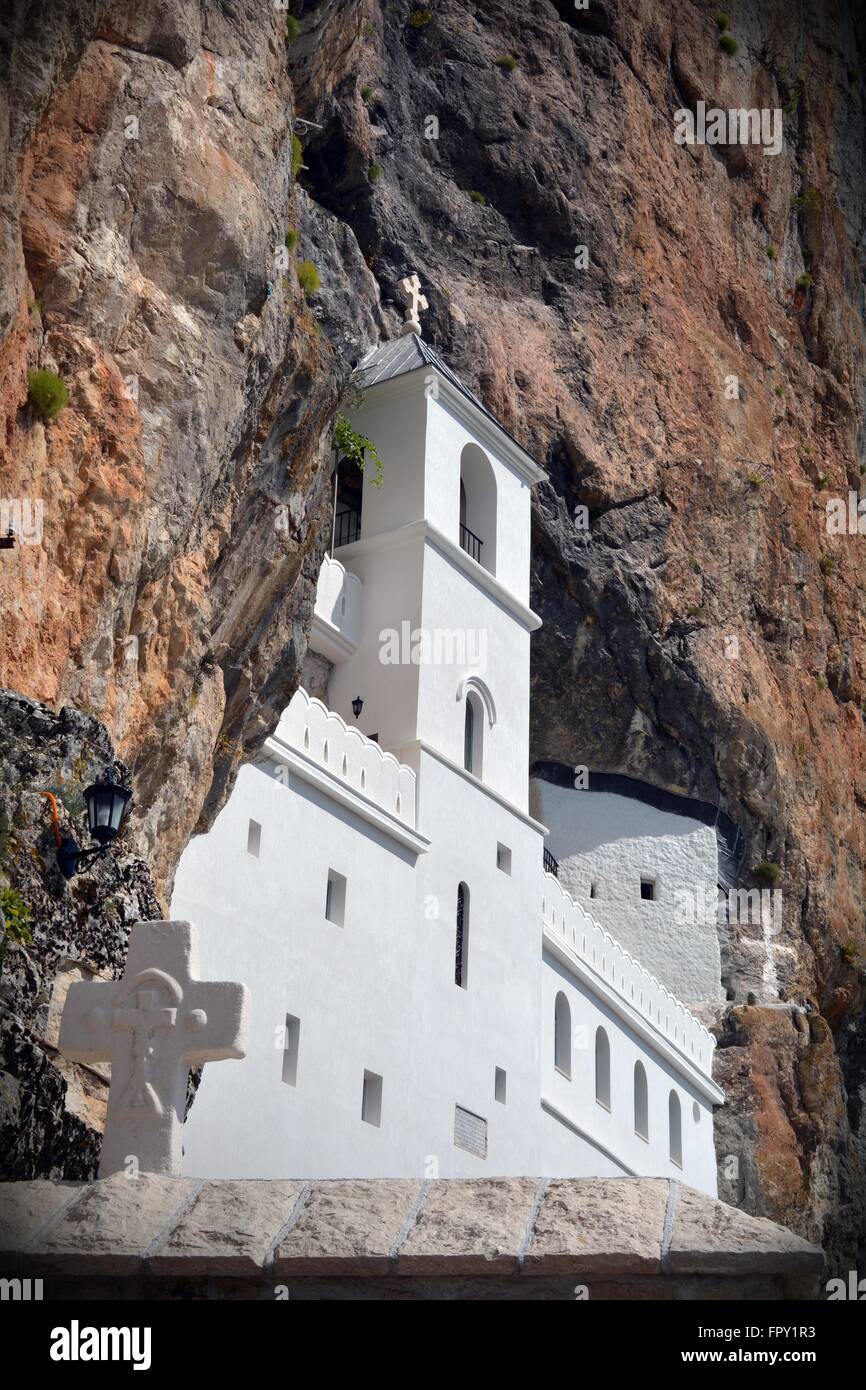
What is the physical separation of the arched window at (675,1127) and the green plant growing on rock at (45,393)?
21763mm

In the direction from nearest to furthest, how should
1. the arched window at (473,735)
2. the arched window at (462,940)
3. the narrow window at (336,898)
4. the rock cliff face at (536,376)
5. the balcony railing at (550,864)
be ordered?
the rock cliff face at (536,376)
the narrow window at (336,898)
the arched window at (462,940)
the arched window at (473,735)
the balcony railing at (550,864)

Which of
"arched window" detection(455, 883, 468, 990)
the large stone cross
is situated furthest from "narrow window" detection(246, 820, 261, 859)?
the large stone cross

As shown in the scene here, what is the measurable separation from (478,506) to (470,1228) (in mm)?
23311

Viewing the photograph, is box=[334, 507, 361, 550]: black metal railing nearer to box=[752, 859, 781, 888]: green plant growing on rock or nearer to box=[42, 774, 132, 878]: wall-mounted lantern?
box=[752, 859, 781, 888]: green plant growing on rock

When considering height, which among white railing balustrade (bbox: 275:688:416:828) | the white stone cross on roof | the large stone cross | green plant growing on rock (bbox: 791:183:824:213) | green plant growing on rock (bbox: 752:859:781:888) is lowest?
the large stone cross

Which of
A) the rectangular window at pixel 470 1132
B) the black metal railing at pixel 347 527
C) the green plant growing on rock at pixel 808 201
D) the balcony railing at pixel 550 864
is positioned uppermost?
the green plant growing on rock at pixel 808 201

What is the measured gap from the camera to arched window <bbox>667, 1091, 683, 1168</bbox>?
1302 inches

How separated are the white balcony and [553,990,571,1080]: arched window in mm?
6680

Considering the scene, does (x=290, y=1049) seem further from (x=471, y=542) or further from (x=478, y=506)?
(x=478, y=506)

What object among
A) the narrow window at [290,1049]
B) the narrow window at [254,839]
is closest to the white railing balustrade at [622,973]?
the narrow window at [290,1049]

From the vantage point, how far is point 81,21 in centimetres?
1496

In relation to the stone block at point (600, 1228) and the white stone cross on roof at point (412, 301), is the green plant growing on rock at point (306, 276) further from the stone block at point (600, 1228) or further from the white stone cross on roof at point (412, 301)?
the stone block at point (600, 1228)

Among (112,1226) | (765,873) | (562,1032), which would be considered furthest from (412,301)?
(112,1226)

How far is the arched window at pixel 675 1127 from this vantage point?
108 feet
